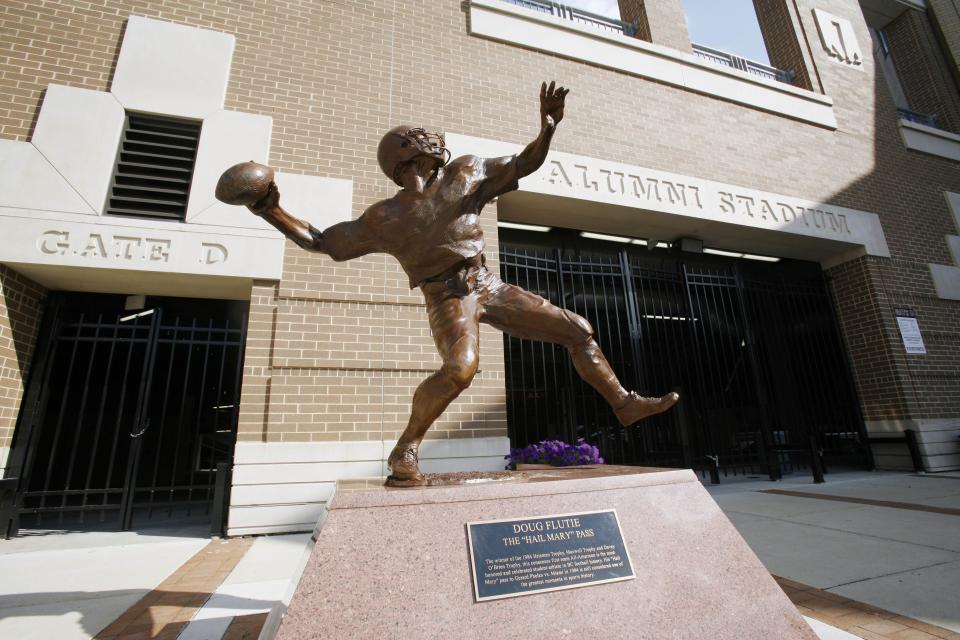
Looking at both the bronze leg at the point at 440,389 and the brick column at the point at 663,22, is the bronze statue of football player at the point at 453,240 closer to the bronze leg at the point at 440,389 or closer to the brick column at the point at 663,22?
the bronze leg at the point at 440,389

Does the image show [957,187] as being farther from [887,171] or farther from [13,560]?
[13,560]

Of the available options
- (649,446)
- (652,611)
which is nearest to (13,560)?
(652,611)

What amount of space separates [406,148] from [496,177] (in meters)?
0.52

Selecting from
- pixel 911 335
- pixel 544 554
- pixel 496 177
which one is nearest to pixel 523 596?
pixel 544 554

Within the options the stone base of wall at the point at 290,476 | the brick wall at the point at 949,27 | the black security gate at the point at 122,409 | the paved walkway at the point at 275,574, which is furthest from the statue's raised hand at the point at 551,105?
the brick wall at the point at 949,27

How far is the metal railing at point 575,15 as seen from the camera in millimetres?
8344

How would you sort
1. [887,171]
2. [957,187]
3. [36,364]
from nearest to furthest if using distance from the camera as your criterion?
[36,364], [887,171], [957,187]

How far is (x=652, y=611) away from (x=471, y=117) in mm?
6418

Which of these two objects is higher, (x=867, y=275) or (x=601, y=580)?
(x=867, y=275)

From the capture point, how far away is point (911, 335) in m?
8.47

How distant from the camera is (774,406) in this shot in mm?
8789

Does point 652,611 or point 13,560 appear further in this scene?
point 13,560

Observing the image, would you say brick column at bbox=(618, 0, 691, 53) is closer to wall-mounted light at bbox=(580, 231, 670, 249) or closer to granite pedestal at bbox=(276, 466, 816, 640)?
wall-mounted light at bbox=(580, 231, 670, 249)

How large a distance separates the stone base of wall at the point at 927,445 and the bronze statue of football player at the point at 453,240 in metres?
8.31
